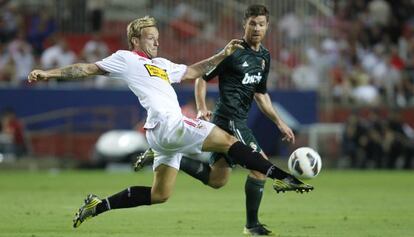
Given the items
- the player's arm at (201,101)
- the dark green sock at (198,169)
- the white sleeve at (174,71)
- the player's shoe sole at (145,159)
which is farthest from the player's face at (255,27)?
the player's shoe sole at (145,159)

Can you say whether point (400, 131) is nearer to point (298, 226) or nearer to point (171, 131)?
point (298, 226)

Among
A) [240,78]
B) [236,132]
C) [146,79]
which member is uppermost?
[146,79]

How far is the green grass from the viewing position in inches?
472

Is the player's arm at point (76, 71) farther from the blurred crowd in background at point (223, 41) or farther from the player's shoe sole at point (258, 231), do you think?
the blurred crowd in background at point (223, 41)

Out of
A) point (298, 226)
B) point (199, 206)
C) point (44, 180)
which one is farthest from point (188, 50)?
point (298, 226)

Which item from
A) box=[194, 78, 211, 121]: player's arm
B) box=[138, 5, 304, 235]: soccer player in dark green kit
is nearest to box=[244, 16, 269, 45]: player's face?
box=[138, 5, 304, 235]: soccer player in dark green kit

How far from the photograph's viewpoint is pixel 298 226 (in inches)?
496

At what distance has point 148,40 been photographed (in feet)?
36.6

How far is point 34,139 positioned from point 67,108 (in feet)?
3.89

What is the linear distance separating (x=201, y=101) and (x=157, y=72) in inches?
52.4

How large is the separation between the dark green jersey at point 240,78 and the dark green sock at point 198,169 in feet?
2.10

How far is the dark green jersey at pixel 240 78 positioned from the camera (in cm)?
1202

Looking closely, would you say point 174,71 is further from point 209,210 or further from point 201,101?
point 209,210

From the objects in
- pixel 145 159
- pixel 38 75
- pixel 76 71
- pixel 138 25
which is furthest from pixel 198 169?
pixel 38 75
